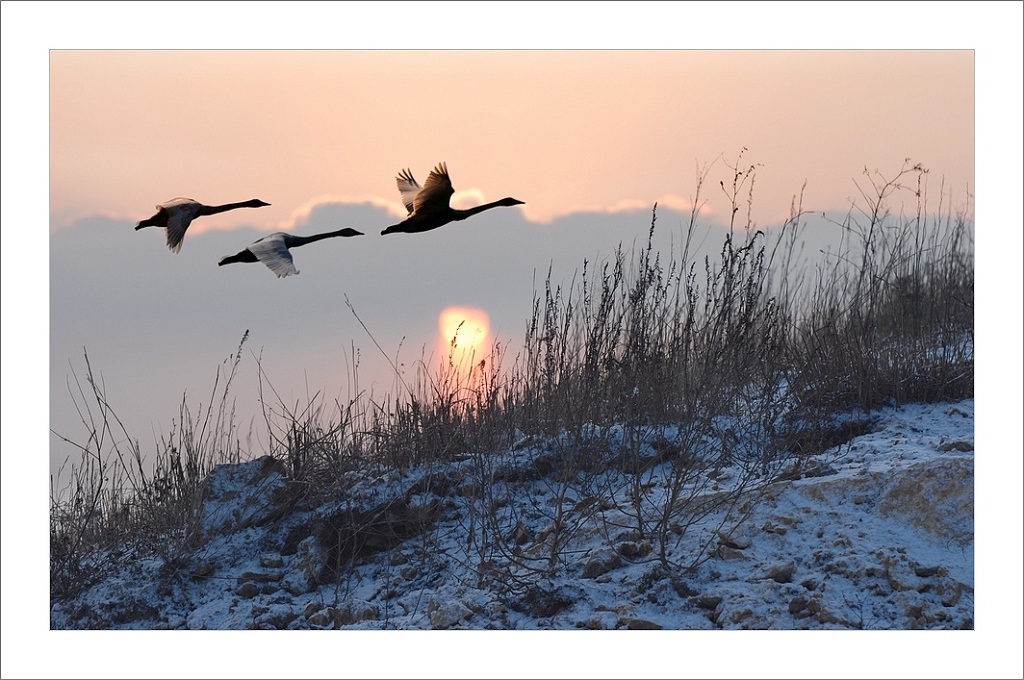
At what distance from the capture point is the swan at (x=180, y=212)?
345 cm

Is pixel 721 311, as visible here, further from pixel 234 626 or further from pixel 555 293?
pixel 234 626

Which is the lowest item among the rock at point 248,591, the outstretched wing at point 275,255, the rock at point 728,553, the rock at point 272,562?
the rock at point 248,591

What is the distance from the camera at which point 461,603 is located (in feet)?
10.6

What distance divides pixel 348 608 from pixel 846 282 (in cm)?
239

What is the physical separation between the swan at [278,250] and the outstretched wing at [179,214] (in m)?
0.31

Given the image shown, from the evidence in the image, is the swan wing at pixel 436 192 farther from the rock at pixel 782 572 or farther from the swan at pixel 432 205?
the rock at pixel 782 572

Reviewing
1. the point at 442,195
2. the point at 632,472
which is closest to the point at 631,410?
the point at 632,472

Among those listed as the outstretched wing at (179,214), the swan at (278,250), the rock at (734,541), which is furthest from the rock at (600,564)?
the outstretched wing at (179,214)

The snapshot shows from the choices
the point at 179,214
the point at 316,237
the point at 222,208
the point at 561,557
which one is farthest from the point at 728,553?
the point at 179,214

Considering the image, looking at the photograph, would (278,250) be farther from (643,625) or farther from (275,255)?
(643,625)

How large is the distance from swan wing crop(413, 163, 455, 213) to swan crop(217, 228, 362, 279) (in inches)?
8.8

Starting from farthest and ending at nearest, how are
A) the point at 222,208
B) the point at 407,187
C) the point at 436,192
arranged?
the point at 407,187, the point at 222,208, the point at 436,192

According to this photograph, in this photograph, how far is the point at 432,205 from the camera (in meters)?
3.34

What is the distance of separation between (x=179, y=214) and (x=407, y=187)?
0.76 metres
